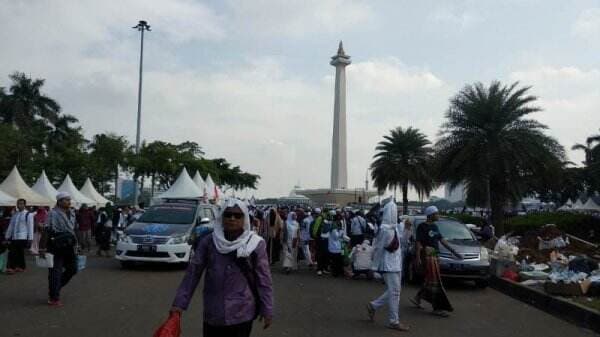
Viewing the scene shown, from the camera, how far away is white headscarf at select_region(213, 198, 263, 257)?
4082mm

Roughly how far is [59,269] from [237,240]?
19.7ft

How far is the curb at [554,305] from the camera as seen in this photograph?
8.70 meters

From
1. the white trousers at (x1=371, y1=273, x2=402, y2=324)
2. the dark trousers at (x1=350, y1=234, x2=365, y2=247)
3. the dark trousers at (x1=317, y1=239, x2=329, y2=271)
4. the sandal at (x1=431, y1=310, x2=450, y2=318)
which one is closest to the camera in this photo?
the white trousers at (x1=371, y1=273, x2=402, y2=324)

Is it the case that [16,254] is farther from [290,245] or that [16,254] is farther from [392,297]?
[392,297]

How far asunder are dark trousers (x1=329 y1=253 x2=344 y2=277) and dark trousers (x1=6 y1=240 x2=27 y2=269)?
23.7 ft

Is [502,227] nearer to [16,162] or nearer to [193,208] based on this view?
[193,208]

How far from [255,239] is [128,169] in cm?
4257

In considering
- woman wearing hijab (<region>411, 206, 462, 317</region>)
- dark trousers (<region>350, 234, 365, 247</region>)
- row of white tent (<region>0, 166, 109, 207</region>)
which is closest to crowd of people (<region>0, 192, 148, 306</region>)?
row of white tent (<region>0, 166, 109, 207</region>)

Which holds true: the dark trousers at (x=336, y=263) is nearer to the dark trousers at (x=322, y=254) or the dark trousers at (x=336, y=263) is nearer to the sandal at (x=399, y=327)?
the dark trousers at (x=322, y=254)

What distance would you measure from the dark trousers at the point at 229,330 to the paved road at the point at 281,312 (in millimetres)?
3340

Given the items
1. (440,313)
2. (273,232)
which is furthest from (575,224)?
(440,313)

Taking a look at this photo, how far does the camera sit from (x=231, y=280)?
406 centimetres

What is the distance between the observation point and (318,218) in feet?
48.8

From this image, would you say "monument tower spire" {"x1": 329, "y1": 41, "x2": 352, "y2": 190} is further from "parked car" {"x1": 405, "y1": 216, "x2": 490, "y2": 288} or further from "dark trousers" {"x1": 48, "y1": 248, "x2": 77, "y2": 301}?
"dark trousers" {"x1": 48, "y1": 248, "x2": 77, "y2": 301}
